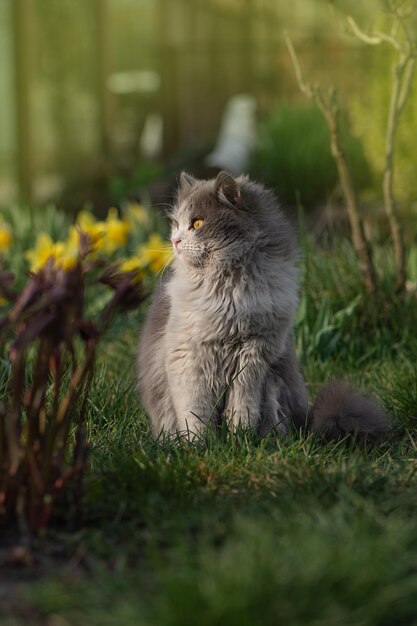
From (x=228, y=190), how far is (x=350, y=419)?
0.97 metres

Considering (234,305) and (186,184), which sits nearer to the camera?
(234,305)

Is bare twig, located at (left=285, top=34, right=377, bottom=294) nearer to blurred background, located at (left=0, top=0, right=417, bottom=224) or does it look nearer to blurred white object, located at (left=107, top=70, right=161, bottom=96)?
blurred background, located at (left=0, top=0, right=417, bottom=224)

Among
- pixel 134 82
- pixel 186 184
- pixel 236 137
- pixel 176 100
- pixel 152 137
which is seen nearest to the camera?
pixel 186 184

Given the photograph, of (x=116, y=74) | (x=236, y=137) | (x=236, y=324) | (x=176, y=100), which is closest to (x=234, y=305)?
(x=236, y=324)

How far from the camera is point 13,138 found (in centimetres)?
936

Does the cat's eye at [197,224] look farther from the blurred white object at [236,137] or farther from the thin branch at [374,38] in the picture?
the blurred white object at [236,137]

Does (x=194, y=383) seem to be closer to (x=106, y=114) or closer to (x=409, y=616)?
(x=409, y=616)

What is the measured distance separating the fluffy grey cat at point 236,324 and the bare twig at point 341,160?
1.34 metres

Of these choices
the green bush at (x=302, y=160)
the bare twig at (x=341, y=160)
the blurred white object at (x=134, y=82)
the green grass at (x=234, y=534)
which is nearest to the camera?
the green grass at (x=234, y=534)

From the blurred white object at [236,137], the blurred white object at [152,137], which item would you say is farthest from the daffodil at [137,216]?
the blurred white object at [152,137]

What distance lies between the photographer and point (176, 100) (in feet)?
39.8

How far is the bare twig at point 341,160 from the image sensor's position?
4.94 metres

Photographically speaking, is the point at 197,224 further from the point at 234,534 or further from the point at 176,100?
the point at 176,100

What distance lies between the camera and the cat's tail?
3.63 meters
